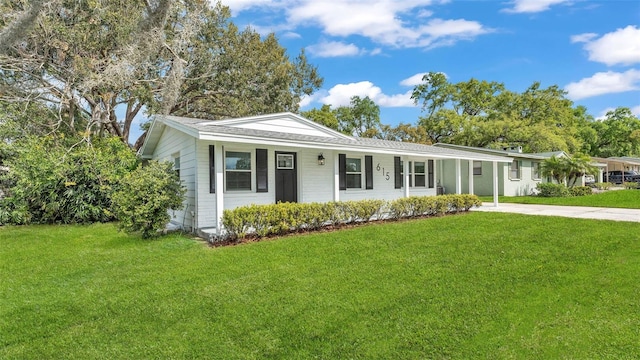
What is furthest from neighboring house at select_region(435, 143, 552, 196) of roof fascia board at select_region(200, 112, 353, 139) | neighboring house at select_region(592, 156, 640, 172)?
neighboring house at select_region(592, 156, 640, 172)

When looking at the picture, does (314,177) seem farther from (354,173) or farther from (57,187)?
(57,187)

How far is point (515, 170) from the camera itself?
20.1m

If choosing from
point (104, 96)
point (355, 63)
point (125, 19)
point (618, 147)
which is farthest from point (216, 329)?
point (618, 147)

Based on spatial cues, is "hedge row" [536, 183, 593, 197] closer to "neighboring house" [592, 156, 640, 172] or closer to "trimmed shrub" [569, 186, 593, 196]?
"trimmed shrub" [569, 186, 593, 196]

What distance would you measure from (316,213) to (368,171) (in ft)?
14.4

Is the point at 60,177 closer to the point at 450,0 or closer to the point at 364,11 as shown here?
the point at 364,11

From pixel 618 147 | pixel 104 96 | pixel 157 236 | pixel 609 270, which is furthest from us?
pixel 618 147

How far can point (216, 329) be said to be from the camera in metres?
3.46

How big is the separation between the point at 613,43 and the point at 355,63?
48.3 ft

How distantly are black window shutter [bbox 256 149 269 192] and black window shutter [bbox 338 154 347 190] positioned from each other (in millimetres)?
2758

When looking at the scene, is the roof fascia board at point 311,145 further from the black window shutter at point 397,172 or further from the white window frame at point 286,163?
the black window shutter at point 397,172

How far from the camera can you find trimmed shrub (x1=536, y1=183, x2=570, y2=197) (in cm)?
1834

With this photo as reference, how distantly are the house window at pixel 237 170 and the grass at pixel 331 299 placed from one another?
2.50 meters

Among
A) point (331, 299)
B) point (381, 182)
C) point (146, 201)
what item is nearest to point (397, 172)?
point (381, 182)
